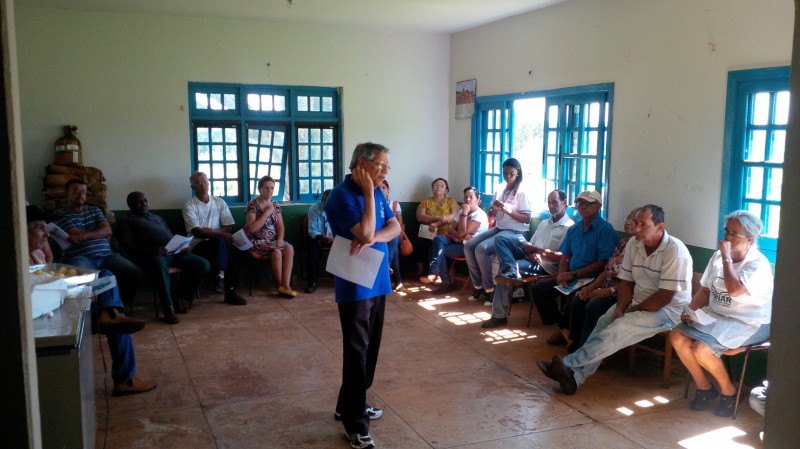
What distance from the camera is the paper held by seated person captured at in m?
5.29

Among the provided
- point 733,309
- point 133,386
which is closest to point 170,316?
point 133,386

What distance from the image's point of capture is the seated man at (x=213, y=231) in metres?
6.88

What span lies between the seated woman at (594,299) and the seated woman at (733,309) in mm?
780

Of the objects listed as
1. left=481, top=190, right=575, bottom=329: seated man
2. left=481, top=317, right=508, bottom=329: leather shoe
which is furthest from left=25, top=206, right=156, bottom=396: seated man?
left=481, top=190, right=575, bottom=329: seated man

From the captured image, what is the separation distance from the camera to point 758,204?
15.3ft

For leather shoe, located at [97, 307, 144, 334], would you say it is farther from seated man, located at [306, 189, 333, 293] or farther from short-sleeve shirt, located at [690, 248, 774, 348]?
seated man, located at [306, 189, 333, 293]

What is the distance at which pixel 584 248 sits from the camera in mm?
5371

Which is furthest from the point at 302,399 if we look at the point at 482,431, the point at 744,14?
the point at 744,14

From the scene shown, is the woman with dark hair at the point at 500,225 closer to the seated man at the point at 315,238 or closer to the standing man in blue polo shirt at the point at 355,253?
the seated man at the point at 315,238

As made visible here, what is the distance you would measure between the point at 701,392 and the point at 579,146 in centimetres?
282

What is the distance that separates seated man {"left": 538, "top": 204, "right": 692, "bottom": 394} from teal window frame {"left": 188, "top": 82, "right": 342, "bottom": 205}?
170 inches

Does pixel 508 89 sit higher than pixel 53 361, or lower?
higher

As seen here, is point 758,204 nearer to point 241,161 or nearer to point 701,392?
point 701,392

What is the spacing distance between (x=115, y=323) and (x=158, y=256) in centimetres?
255
